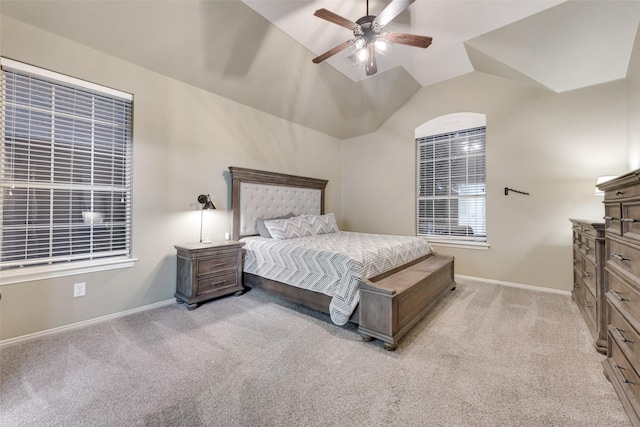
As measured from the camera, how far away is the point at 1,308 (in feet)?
7.03

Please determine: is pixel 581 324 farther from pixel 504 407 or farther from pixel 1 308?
pixel 1 308

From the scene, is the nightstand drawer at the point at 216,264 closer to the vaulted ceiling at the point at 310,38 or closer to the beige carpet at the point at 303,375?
the beige carpet at the point at 303,375

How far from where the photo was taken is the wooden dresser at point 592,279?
2.08m

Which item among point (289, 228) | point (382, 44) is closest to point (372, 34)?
point (382, 44)

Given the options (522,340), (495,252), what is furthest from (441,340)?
(495,252)

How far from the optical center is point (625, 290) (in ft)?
4.95

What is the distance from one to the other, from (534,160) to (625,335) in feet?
9.48

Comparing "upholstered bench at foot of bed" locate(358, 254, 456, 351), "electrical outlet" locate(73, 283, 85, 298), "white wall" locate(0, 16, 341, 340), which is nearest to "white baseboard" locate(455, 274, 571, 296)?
"upholstered bench at foot of bed" locate(358, 254, 456, 351)

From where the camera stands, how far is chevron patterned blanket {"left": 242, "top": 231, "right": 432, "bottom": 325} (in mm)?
2379

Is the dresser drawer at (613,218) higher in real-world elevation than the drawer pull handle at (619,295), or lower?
higher

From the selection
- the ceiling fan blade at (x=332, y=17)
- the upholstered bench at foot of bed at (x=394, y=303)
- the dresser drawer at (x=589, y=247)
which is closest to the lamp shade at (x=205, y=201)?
the upholstered bench at foot of bed at (x=394, y=303)

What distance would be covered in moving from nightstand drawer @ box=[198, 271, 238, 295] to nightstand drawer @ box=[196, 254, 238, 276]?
0.08 metres

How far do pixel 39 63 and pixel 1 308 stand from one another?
214cm

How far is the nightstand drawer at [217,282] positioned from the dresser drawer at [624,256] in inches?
136
